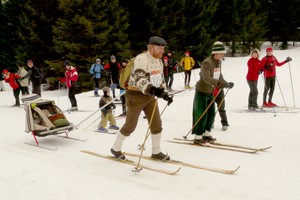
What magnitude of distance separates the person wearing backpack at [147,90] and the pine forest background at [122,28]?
1712 cm

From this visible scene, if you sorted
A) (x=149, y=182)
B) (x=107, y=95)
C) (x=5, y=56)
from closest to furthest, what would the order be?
(x=149, y=182)
(x=107, y=95)
(x=5, y=56)

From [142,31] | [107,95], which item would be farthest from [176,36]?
[107,95]

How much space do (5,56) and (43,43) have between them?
7230 mm

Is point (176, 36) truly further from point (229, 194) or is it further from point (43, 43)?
point (229, 194)

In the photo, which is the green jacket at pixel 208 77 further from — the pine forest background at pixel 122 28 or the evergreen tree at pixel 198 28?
the evergreen tree at pixel 198 28

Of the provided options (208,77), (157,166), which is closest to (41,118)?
(157,166)

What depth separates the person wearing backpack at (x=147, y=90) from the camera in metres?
5.01

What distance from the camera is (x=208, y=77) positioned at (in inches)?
244

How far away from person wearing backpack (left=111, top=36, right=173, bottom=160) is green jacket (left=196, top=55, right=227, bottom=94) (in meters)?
1.13

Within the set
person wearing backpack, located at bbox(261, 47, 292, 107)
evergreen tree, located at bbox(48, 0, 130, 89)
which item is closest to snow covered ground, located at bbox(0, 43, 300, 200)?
person wearing backpack, located at bbox(261, 47, 292, 107)

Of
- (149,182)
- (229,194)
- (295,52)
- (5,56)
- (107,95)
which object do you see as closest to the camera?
(229,194)

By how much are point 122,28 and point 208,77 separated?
60.9ft

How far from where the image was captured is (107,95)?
27.9 ft

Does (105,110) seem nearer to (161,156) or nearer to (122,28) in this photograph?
(161,156)
